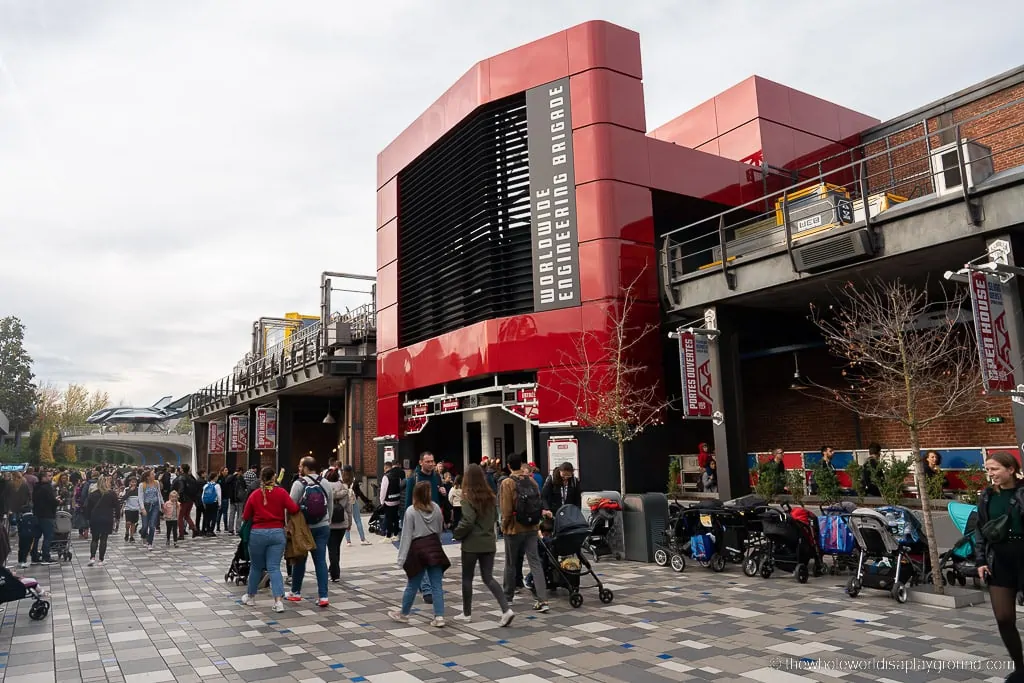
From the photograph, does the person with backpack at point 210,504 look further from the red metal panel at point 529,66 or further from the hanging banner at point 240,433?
the hanging banner at point 240,433

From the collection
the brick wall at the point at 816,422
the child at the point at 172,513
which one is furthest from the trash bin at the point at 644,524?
the child at the point at 172,513

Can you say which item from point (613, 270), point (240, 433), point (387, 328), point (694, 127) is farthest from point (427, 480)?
point (240, 433)

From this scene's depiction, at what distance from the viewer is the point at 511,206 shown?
18.8 meters

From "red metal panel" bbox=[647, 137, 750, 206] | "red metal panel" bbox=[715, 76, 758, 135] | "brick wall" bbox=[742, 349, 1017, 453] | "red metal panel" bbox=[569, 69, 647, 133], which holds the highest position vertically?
"red metal panel" bbox=[715, 76, 758, 135]

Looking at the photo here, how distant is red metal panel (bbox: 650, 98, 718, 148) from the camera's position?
2230cm

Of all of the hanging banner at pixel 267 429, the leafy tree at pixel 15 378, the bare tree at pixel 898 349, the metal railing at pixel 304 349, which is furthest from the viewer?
the leafy tree at pixel 15 378

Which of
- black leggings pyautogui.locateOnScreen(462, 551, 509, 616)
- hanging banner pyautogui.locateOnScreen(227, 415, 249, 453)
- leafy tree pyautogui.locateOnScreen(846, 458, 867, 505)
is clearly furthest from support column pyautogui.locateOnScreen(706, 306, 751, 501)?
hanging banner pyautogui.locateOnScreen(227, 415, 249, 453)

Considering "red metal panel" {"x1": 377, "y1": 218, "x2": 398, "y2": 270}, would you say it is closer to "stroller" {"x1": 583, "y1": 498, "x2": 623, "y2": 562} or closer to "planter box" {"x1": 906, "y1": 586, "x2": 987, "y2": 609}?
"stroller" {"x1": 583, "y1": 498, "x2": 623, "y2": 562}

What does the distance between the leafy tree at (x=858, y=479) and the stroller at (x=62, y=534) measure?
1479 centimetres

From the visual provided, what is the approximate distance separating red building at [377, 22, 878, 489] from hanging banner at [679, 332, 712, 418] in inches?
69.3

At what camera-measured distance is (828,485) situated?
12.7m

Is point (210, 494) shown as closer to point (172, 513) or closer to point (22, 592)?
point (172, 513)

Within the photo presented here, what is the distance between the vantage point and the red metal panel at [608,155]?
679 inches

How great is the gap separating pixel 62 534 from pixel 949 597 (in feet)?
48.7
